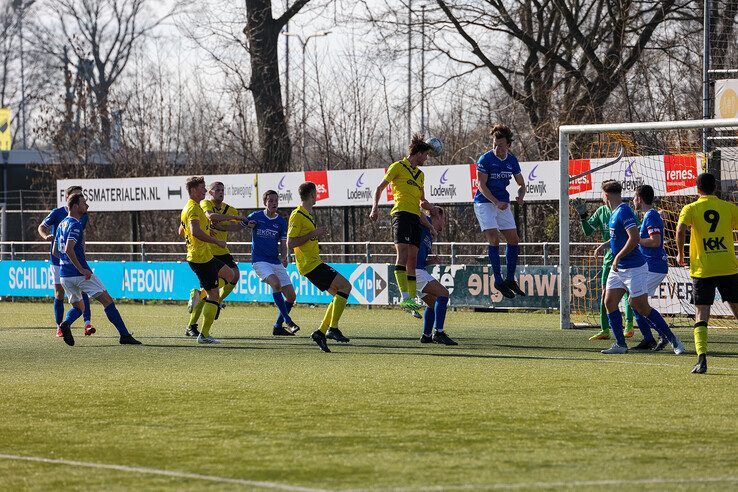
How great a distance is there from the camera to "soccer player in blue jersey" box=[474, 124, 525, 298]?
14.7 m

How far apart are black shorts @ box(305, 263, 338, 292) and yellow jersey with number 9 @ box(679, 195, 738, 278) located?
14.7 ft

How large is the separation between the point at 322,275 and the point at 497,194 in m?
2.36

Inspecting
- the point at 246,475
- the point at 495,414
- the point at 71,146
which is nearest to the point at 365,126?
the point at 71,146

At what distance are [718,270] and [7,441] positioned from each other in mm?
6657

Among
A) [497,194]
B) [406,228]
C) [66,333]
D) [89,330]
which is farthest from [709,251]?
[89,330]

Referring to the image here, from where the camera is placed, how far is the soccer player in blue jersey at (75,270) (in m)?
15.3

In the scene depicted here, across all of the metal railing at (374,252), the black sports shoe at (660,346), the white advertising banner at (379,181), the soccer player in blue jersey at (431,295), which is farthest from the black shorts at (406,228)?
the metal railing at (374,252)

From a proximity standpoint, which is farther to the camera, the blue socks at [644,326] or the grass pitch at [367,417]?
the blue socks at [644,326]

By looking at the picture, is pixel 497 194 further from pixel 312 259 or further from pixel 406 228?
pixel 312 259

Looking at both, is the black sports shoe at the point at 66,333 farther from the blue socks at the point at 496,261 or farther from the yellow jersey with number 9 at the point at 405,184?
the blue socks at the point at 496,261

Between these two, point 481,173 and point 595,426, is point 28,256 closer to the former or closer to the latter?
point 481,173

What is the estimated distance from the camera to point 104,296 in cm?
1546

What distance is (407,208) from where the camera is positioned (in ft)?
46.9

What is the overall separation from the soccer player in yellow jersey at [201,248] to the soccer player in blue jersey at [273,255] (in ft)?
5.49
